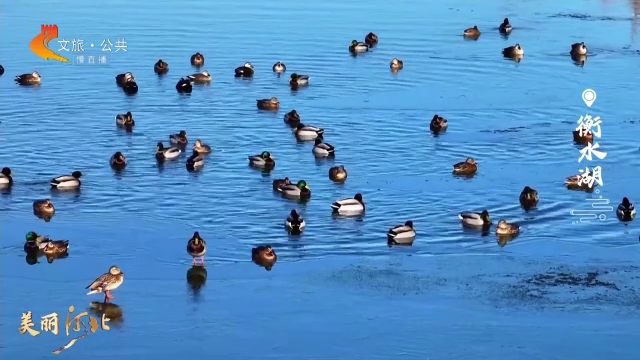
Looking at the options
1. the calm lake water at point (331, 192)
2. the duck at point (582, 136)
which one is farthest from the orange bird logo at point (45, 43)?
the duck at point (582, 136)

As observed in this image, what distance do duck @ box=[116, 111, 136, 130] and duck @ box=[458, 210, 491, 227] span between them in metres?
13.2

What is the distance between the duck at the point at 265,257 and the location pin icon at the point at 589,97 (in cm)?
1860

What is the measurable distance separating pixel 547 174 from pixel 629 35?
21448 millimetres

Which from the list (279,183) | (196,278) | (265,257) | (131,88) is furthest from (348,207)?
(131,88)

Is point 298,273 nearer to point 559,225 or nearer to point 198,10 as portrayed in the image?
point 559,225

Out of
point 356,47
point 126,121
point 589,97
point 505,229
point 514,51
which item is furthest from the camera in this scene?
point 356,47

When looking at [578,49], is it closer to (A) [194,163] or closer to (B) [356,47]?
(B) [356,47]

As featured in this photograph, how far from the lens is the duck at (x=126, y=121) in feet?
141

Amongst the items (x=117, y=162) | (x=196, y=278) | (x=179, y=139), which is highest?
Result: (x=179, y=139)

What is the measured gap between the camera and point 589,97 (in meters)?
46.5

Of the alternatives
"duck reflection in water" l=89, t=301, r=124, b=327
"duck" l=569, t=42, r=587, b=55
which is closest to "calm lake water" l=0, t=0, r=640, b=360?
"duck reflection in water" l=89, t=301, r=124, b=327

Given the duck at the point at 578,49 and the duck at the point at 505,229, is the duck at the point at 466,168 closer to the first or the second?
the duck at the point at 505,229

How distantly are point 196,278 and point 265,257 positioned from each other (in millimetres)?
1678

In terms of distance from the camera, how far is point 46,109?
45.7m
